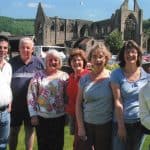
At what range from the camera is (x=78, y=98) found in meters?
5.81

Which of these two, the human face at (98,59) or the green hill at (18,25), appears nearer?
the human face at (98,59)

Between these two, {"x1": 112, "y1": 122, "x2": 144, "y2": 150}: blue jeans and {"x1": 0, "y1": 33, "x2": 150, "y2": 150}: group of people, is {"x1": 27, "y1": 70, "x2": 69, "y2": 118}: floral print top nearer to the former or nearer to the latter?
{"x1": 0, "y1": 33, "x2": 150, "y2": 150}: group of people

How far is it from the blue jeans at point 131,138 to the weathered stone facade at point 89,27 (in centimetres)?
7310

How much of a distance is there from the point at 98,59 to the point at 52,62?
91 centimetres

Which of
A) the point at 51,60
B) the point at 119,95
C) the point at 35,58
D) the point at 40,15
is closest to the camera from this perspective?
the point at 119,95

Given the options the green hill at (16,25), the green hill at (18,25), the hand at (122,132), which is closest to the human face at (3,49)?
the hand at (122,132)

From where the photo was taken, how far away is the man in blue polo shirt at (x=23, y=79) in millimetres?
6938

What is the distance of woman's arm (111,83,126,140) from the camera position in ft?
17.7

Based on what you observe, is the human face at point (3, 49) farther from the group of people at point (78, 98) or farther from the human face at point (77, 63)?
the human face at point (77, 63)

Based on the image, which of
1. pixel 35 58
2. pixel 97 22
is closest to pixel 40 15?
pixel 97 22

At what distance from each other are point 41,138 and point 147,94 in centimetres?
216

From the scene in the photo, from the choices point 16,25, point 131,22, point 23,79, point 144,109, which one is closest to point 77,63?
point 23,79

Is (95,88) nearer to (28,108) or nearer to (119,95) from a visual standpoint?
(119,95)

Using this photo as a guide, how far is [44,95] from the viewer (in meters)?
6.41
